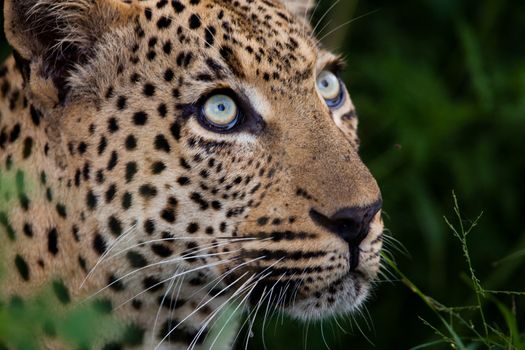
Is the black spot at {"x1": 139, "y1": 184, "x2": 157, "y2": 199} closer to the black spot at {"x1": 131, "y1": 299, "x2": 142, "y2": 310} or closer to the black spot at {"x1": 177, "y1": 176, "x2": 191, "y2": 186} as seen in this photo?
the black spot at {"x1": 177, "y1": 176, "x2": 191, "y2": 186}

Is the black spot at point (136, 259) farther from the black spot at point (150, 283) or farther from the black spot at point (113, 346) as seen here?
the black spot at point (113, 346)

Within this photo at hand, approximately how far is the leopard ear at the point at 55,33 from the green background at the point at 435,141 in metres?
2.41

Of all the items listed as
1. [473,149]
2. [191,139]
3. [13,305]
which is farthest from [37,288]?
[473,149]

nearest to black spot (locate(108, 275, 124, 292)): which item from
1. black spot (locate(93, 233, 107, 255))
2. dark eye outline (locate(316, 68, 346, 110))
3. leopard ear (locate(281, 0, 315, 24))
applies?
black spot (locate(93, 233, 107, 255))

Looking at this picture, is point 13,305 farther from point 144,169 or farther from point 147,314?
point 144,169

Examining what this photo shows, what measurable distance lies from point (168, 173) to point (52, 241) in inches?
18.6

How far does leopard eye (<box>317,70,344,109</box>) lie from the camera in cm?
386

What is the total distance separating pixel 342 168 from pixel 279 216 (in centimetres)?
28

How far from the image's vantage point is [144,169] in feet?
10.9

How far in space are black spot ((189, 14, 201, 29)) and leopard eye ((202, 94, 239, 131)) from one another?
0.85 feet

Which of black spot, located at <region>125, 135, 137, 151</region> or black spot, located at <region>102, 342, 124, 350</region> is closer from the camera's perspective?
black spot, located at <region>125, 135, 137, 151</region>

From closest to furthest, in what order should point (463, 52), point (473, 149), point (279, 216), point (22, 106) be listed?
point (279, 216) < point (22, 106) < point (473, 149) < point (463, 52)

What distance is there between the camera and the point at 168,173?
3340 mm

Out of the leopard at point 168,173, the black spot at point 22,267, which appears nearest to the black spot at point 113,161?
the leopard at point 168,173
